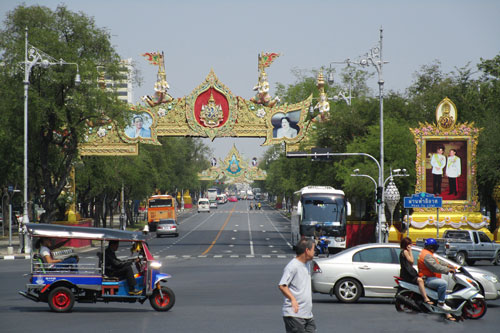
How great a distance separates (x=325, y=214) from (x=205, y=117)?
1193 centimetres

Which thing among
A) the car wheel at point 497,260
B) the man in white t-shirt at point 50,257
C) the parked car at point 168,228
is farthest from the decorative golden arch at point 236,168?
the man in white t-shirt at point 50,257

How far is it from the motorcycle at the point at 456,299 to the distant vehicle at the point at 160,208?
62.4m

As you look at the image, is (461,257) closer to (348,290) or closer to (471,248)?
(471,248)

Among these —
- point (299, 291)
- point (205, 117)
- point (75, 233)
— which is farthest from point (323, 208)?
point (299, 291)

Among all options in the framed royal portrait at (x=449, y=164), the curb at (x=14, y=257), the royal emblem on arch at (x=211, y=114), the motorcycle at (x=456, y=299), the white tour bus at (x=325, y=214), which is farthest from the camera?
the royal emblem on arch at (x=211, y=114)

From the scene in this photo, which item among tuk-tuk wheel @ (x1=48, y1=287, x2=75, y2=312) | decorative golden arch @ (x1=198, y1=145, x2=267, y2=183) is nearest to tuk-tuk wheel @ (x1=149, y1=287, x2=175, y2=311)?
tuk-tuk wheel @ (x1=48, y1=287, x2=75, y2=312)

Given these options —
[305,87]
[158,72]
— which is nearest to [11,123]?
[158,72]

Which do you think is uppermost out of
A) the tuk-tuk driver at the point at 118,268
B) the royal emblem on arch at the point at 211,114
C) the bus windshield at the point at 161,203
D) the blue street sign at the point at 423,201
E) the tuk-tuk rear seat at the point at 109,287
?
the royal emblem on arch at the point at 211,114

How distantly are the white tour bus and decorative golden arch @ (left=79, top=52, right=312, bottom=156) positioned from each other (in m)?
8.41

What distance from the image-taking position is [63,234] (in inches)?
664

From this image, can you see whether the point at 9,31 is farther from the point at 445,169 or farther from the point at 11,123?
the point at 445,169

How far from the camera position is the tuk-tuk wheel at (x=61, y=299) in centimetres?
1669

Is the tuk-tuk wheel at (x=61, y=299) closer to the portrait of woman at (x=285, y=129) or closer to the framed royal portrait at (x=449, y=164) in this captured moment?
the framed royal portrait at (x=449, y=164)

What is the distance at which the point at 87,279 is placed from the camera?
1683 cm
